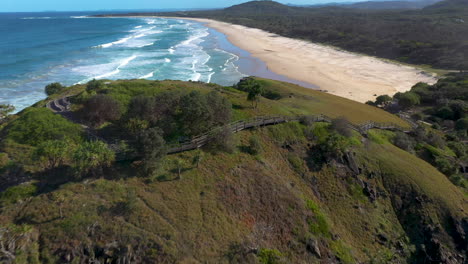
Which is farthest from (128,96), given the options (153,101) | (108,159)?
(108,159)

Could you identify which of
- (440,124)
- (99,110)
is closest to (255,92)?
(99,110)

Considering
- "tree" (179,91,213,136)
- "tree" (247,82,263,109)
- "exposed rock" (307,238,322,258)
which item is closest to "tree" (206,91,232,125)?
"tree" (179,91,213,136)

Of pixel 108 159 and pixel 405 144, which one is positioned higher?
pixel 108 159

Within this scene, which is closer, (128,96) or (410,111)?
(128,96)

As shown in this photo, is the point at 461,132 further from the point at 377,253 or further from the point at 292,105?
the point at 377,253

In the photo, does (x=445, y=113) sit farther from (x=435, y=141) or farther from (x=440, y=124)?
(x=435, y=141)
